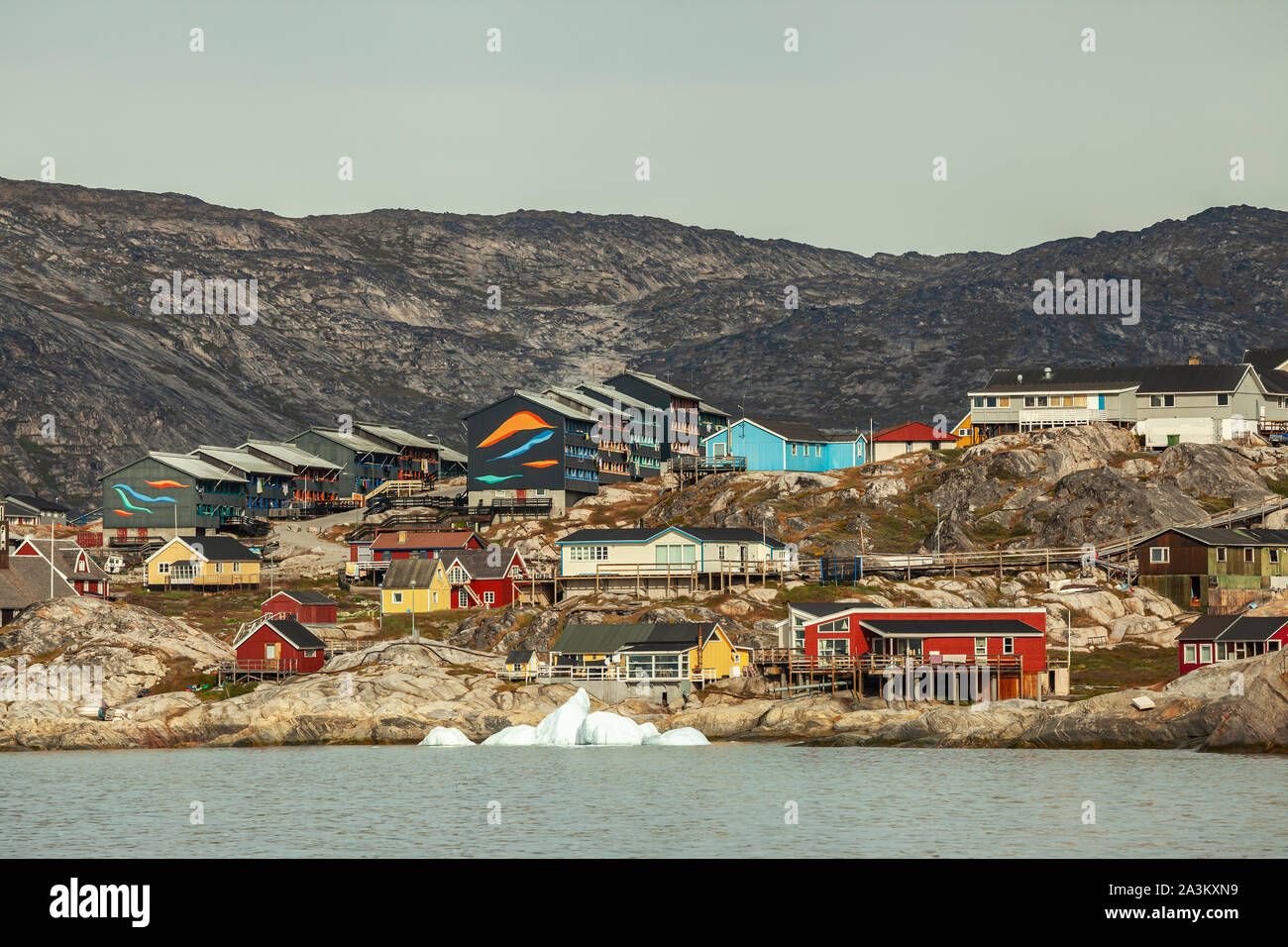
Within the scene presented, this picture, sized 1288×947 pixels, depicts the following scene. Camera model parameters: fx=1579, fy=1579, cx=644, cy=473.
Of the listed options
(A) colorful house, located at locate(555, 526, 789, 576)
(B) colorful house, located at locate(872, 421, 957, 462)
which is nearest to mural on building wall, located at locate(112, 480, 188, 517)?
(A) colorful house, located at locate(555, 526, 789, 576)

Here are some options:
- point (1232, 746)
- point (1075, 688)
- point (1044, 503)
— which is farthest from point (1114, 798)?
point (1044, 503)

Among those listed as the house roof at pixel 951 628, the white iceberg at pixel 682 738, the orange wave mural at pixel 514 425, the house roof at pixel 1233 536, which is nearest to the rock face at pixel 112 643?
the white iceberg at pixel 682 738

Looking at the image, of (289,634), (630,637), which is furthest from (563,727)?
(289,634)

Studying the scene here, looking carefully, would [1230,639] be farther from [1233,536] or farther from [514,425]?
[514,425]
